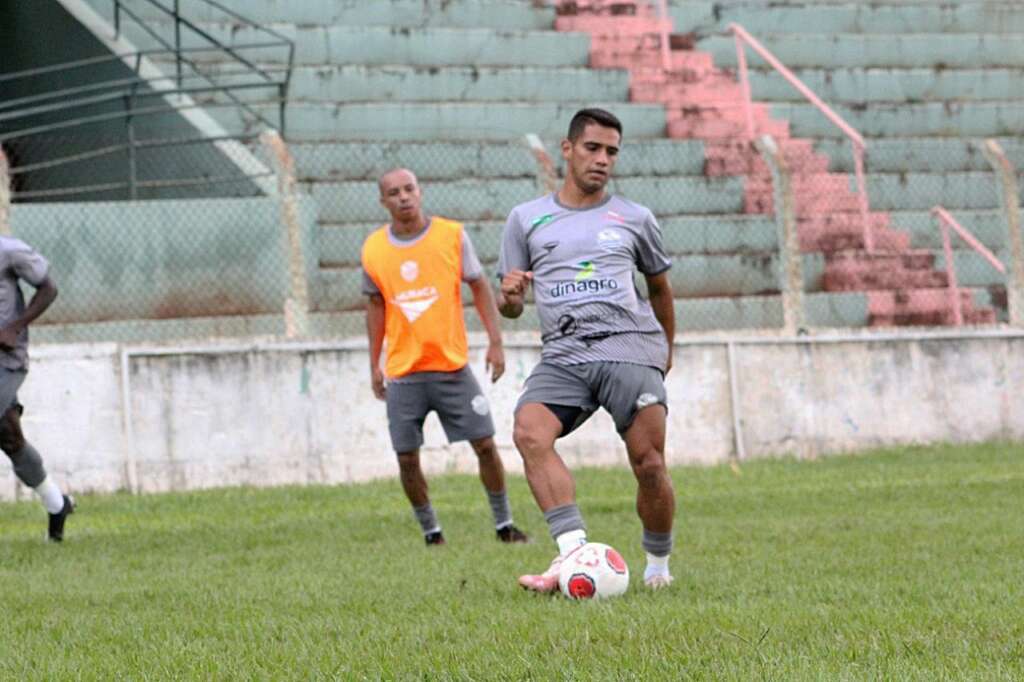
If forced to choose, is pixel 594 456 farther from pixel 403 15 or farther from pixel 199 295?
pixel 403 15

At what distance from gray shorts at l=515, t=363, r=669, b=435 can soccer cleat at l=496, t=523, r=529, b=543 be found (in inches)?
122

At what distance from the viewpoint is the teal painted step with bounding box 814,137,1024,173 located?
19891 millimetres

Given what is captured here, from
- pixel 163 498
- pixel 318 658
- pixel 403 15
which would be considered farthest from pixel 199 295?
pixel 318 658

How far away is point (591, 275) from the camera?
8461mm

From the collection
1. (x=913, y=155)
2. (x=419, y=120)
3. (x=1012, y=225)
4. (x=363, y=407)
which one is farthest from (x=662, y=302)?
(x=419, y=120)

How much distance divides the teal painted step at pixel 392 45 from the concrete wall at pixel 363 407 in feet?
22.3

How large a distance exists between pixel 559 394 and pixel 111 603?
2089mm

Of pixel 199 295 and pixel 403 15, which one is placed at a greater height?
pixel 403 15

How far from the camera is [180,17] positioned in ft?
69.5

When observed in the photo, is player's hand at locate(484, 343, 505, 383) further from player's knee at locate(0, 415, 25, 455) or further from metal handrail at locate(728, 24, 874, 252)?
metal handrail at locate(728, 24, 874, 252)

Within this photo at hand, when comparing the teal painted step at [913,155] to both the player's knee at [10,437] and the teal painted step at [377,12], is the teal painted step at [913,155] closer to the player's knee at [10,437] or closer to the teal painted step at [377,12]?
the teal painted step at [377,12]

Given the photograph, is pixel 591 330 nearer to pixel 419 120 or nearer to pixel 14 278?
pixel 14 278

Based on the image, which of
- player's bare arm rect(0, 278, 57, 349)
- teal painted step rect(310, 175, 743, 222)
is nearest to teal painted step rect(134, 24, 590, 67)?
teal painted step rect(310, 175, 743, 222)

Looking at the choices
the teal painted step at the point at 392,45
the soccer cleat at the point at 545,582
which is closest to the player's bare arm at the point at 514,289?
the soccer cleat at the point at 545,582
